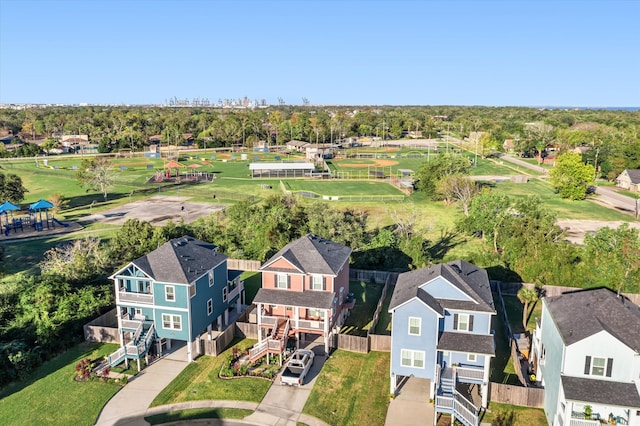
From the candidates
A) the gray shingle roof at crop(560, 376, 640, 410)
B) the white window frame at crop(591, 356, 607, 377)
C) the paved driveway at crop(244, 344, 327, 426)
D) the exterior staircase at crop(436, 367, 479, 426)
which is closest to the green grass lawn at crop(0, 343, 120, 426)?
the paved driveway at crop(244, 344, 327, 426)

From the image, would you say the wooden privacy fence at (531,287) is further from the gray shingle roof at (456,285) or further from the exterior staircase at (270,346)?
the exterior staircase at (270,346)

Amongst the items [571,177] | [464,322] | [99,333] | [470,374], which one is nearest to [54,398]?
[99,333]

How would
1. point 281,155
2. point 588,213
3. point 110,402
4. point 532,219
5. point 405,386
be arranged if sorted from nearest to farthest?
1. point 110,402
2. point 405,386
3. point 532,219
4. point 588,213
5. point 281,155

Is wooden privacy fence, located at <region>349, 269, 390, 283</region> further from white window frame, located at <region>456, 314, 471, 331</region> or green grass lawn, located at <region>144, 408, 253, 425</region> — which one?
green grass lawn, located at <region>144, 408, 253, 425</region>

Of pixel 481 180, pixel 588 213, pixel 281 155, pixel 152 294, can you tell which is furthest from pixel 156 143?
pixel 152 294

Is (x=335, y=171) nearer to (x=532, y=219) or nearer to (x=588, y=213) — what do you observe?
(x=588, y=213)

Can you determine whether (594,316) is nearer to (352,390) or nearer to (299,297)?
(352,390)

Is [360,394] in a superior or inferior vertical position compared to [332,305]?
inferior
